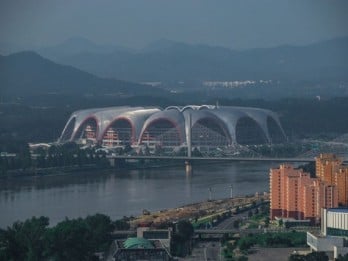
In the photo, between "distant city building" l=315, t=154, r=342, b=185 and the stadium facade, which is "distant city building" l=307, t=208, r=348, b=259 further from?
the stadium facade

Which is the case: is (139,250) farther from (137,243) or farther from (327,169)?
(327,169)

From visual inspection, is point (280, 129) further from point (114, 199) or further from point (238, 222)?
point (238, 222)

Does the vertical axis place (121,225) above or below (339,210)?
below

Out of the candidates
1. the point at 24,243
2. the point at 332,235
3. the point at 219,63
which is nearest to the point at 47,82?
the point at 219,63

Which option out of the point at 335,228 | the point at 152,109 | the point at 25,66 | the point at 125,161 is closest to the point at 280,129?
the point at 152,109

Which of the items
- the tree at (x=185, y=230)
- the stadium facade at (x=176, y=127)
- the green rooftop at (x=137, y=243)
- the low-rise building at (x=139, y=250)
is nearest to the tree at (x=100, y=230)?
the low-rise building at (x=139, y=250)

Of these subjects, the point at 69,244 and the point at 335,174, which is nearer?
the point at 69,244

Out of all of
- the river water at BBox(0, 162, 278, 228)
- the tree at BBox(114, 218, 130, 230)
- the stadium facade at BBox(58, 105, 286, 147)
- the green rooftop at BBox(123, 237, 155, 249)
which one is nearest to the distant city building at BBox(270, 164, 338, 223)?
the river water at BBox(0, 162, 278, 228)

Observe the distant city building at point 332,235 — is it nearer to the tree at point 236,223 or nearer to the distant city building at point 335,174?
the tree at point 236,223
